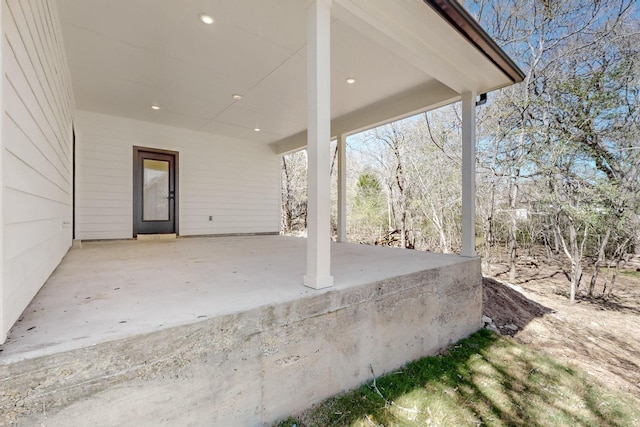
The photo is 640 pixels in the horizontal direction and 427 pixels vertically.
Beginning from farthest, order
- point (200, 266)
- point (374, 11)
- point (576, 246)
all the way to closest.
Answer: point (576, 246) → point (200, 266) → point (374, 11)

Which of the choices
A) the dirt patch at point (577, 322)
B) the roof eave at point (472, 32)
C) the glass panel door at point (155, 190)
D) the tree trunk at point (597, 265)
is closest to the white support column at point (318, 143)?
the roof eave at point (472, 32)

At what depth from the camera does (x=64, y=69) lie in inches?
129

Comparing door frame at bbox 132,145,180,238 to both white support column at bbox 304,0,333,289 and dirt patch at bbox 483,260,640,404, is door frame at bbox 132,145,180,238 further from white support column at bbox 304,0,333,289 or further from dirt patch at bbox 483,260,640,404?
dirt patch at bbox 483,260,640,404

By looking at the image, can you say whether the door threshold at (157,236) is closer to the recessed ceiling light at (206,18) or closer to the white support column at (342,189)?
the white support column at (342,189)

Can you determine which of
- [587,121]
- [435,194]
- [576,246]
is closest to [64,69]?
[435,194]

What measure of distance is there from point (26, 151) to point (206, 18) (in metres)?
1.88

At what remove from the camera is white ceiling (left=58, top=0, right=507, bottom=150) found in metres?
2.47

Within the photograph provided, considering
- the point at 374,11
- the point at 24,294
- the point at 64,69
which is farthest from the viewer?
the point at 64,69

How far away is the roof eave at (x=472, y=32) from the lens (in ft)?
7.93

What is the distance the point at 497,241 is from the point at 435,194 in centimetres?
226

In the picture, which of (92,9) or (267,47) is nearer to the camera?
(92,9)

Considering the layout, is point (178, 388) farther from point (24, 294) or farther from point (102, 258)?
point (102, 258)

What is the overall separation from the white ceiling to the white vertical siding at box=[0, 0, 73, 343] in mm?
652

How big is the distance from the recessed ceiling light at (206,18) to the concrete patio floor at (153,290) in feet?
7.73
